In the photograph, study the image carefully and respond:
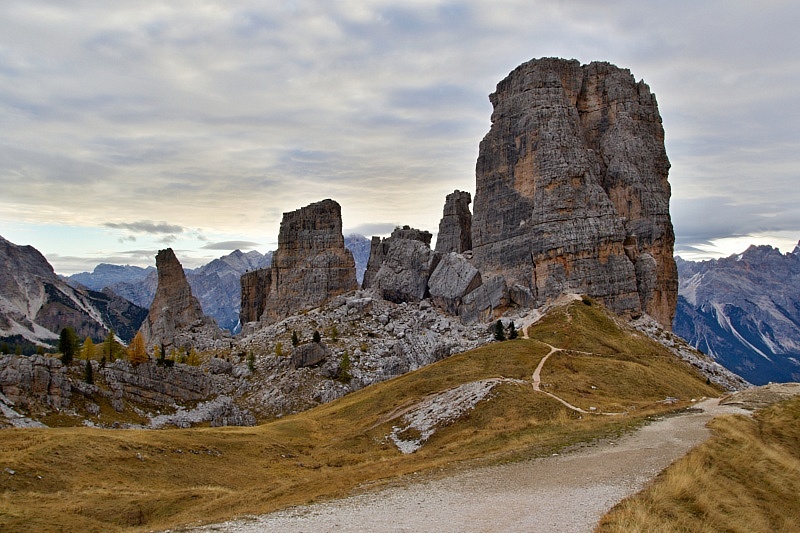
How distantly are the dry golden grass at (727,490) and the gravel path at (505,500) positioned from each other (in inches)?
43.8

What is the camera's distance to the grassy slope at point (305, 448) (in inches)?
1277

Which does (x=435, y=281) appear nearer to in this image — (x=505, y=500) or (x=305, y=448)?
(x=305, y=448)

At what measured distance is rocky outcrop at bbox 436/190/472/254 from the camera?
5623 inches

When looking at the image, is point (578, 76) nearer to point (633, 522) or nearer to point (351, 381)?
point (351, 381)

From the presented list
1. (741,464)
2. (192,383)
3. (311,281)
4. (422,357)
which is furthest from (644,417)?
(311,281)

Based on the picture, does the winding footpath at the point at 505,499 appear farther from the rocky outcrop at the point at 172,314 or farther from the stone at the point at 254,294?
the stone at the point at 254,294

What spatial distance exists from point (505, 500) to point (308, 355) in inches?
3146

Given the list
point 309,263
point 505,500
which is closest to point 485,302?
point 309,263

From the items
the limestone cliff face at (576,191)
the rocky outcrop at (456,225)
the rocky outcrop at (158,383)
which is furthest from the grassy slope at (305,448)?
the rocky outcrop at (456,225)

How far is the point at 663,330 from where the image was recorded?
110375 mm

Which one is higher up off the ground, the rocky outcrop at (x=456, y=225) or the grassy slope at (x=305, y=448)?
the rocky outcrop at (x=456, y=225)

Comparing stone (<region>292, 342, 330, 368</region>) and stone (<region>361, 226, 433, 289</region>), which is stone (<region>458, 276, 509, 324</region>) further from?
stone (<region>292, 342, 330, 368</region>)

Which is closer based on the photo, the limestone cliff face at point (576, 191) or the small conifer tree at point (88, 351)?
the small conifer tree at point (88, 351)

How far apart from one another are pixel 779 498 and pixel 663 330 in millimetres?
85853
